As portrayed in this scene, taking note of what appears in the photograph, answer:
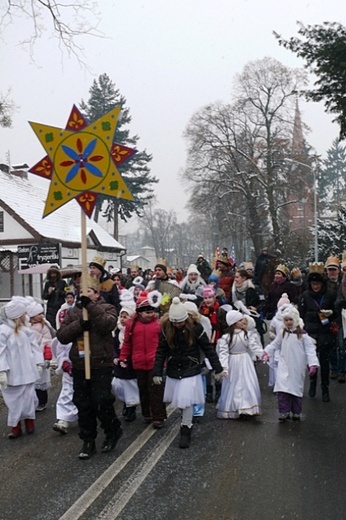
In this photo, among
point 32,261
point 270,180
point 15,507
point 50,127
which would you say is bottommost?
point 15,507

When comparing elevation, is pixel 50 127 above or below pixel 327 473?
above

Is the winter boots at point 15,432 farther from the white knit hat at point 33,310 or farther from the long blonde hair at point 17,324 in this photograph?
the white knit hat at point 33,310

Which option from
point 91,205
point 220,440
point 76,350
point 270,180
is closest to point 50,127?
point 91,205

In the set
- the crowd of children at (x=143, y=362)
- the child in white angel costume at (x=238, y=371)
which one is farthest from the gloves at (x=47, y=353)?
the child in white angel costume at (x=238, y=371)

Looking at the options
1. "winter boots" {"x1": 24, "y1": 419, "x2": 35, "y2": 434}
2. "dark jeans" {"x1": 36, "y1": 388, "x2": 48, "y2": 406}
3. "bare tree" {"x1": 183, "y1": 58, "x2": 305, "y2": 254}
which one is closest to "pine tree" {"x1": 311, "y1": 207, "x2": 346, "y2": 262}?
"bare tree" {"x1": 183, "y1": 58, "x2": 305, "y2": 254}

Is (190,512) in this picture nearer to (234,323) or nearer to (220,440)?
(220,440)

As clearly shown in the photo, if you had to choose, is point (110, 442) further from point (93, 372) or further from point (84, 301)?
point (84, 301)

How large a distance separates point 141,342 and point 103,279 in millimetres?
2053

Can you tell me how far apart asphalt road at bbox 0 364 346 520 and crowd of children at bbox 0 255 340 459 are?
0.82ft

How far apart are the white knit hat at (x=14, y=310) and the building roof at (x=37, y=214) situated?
2294 centimetres

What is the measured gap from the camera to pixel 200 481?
501cm

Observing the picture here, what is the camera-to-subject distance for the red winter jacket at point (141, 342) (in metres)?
7.08

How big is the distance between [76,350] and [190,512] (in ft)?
7.05

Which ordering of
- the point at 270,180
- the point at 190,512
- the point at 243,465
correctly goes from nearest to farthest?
the point at 190,512 < the point at 243,465 < the point at 270,180
